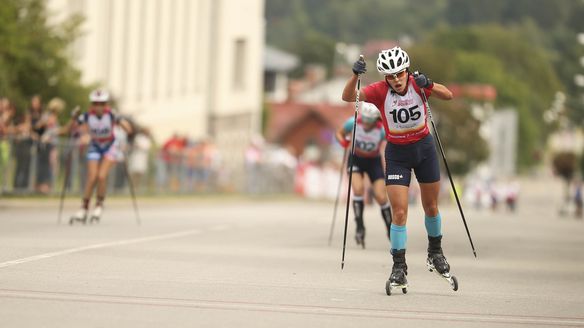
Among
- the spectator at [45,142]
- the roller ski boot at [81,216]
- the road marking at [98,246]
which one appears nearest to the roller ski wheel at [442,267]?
the road marking at [98,246]

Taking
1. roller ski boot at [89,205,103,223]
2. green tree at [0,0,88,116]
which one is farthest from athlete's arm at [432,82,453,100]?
green tree at [0,0,88,116]

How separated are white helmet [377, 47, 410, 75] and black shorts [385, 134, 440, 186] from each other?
742 mm

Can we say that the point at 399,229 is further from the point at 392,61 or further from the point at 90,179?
the point at 90,179

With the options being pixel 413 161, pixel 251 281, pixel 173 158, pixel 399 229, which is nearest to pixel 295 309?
pixel 399 229

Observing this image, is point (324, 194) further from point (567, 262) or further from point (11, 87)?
point (567, 262)

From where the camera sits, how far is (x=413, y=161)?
44.1ft

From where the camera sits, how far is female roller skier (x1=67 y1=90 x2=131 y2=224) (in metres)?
21.6

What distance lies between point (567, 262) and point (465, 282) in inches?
188

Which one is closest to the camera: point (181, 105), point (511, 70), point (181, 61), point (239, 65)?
point (181, 105)

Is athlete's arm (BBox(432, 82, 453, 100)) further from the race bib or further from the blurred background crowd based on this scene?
the blurred background crowd

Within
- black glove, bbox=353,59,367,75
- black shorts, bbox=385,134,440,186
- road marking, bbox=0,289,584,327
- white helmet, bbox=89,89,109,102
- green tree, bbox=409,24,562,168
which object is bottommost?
road marking, bbox=0,289,584,327

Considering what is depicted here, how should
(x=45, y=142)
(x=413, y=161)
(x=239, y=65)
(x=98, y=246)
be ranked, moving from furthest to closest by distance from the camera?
(x=239, y=65) < (x=45, y=142) < (x=98, y=246) < (x=413, y=161)

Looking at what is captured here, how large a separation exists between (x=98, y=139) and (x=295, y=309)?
11.2 metres

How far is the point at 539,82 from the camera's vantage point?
188 meters
